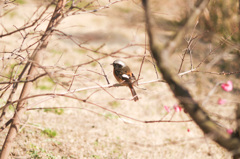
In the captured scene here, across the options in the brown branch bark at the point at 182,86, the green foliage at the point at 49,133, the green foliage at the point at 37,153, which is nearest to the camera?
the brown branch bark at the point at 182,86

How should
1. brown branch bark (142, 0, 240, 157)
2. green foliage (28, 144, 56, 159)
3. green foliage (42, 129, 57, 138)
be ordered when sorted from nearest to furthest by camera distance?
brown branch bark (142, 0, 240, 157)
green foliage (28, 144, 56, 159)
green foliage (42, 129, 57, 138)

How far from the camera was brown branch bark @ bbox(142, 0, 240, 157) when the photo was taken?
5.27ft

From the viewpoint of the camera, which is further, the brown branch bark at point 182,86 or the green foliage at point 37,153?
the green foliage at point 37,153

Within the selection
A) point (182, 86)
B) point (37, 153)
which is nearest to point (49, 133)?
point (37, 153)

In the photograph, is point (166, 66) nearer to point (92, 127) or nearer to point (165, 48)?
→ point (165, 48)

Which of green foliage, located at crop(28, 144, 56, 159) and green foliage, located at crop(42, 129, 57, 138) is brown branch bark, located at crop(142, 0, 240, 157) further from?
green foliage, located at crop(42, 129, 57, 138)

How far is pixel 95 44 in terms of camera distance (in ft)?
32.3

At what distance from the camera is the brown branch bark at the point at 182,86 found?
1.61 metres

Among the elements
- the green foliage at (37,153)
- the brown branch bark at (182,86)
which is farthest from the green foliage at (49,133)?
the brown branch bark at (182,86)

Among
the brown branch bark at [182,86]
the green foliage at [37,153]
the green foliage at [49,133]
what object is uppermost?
the brown branch bark at [182,86]

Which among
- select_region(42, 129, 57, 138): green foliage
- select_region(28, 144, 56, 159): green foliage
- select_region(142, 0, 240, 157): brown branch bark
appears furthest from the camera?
select_region(42, 129, 57, 138): green foliage

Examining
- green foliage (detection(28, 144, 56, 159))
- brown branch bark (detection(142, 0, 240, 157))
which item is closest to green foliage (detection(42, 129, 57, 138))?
green foliage (detection(28, 144, 56, 159))

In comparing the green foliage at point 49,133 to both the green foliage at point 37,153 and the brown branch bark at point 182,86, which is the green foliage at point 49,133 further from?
the brown branch bark at point 182,86

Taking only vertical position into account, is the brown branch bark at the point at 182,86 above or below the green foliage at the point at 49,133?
above
